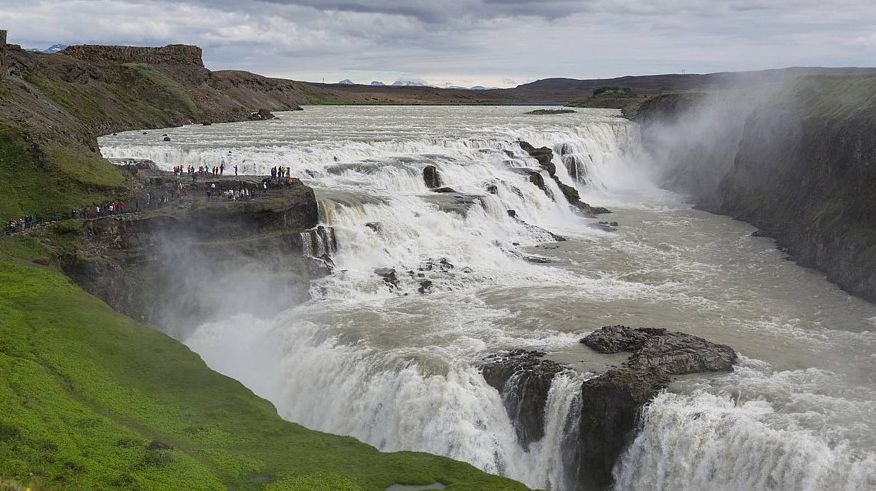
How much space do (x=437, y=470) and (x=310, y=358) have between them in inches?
454

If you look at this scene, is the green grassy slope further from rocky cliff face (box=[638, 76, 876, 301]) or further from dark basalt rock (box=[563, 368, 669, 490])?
rocky cliff face (box=[638, 76, 876, 301])

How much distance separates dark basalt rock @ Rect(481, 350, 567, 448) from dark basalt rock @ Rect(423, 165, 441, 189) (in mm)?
28435

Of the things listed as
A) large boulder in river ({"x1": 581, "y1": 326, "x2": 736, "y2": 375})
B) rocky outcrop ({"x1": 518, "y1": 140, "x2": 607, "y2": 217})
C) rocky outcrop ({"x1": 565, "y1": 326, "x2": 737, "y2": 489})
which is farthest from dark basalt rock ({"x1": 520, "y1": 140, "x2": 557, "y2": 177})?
rocky outcrop ({"x1": 565, "y1": 326, "x2": 737, "y2": 489})

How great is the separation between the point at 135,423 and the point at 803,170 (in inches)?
1750

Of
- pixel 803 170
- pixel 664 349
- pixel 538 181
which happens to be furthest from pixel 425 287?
pixel 803 170

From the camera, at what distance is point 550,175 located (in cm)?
6644

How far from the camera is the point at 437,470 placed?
2192cm

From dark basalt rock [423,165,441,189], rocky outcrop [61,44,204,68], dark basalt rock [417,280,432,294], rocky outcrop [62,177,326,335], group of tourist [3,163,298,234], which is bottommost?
dark basalt rock [417,280,432,294]

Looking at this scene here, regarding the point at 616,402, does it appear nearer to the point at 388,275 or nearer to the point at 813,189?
the point at 388,275

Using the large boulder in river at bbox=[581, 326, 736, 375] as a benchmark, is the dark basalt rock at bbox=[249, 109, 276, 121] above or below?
above

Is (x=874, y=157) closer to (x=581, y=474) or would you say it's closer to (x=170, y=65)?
(x=581, y=474)

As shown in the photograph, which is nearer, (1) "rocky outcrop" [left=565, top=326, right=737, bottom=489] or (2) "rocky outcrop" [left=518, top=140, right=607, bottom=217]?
(1) "rocky outcrop" [left=565, top=326, right=737, bottom=489]

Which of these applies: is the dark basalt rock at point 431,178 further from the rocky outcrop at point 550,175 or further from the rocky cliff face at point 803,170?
the rocky cliff face at point 803,170

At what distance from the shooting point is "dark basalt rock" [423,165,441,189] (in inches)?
2217
